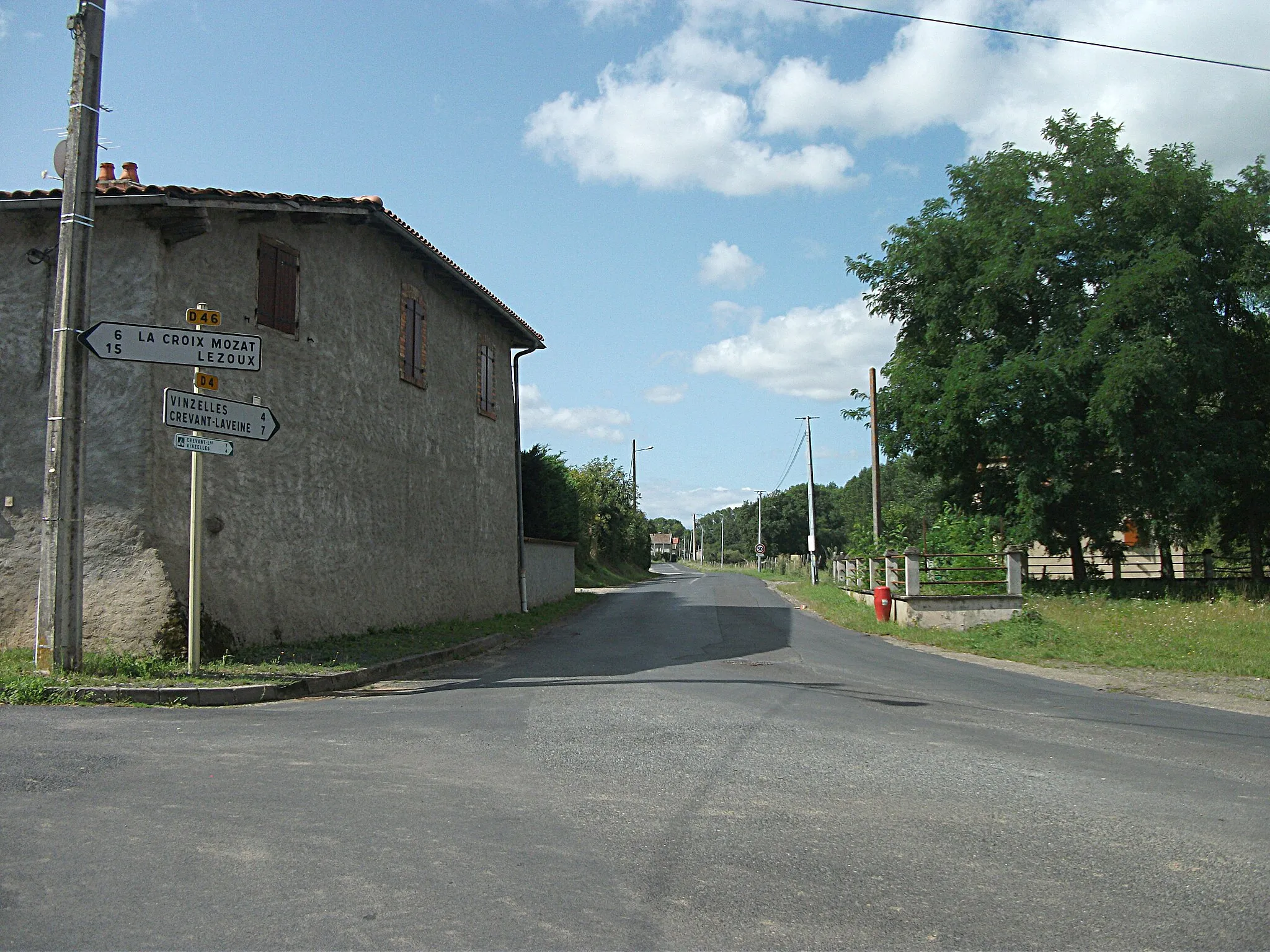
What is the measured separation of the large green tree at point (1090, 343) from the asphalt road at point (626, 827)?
1858cm

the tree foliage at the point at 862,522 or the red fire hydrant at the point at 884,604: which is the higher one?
the tree foliage at the point at 862,522

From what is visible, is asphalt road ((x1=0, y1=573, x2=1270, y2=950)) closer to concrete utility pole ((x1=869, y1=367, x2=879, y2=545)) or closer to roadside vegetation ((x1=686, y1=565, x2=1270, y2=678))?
roadside vegetation ((x1=686, y1=565, x2=1270, y2=678))

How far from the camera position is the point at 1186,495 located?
25875mm

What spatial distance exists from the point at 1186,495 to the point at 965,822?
24662 mm

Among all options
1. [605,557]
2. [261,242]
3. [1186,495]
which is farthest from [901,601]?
[605,557]

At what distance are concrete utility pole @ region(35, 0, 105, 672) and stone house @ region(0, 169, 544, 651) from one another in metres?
1.24

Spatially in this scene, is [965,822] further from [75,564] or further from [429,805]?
[75,564]

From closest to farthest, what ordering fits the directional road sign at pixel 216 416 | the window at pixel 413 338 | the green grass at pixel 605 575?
the directional road sign at pixel 216 416 < the window at pixel 413 338 < the green grass at pixel 605 575

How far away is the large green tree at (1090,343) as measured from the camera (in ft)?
84.9

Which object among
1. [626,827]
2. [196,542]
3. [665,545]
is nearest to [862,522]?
[196,542]

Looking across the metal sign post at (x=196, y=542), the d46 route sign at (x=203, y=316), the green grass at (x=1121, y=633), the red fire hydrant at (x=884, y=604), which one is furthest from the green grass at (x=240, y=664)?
the red fire hydrant at (x=884, y=604)

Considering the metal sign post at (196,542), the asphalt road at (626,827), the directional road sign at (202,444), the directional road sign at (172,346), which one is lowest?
the asphalt road at (626,827)

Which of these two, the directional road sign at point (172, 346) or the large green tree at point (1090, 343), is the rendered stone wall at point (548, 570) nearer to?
the large green tree at point (1090, 343)

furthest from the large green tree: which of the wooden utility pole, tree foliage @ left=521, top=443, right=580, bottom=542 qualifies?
tree foliage @ left=521, top=443, right=580, bottom=542
